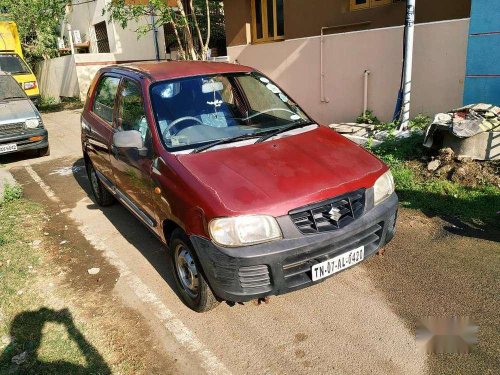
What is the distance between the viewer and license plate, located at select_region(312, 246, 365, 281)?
9.32ft

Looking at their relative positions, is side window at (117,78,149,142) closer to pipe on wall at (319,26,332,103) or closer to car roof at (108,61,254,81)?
car roof at (108,61,254,81)

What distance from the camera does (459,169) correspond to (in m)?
5.29

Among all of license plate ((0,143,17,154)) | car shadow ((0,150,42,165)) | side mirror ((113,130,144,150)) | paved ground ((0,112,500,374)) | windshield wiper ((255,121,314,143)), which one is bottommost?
car shadow ((0,150,42,165))

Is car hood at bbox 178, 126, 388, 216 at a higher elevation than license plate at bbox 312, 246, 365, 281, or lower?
higher

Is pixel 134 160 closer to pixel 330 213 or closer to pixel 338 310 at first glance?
pixel 330 213

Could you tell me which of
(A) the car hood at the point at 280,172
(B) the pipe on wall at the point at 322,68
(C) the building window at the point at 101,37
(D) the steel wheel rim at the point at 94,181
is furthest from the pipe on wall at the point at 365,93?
(C) the building window at the point at 101,37

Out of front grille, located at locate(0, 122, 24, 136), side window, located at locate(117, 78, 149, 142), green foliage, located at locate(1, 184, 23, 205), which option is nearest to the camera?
side window, located at locate(117, 78, 149, 142)

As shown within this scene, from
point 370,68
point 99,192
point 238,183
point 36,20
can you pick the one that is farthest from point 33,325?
point 36,20

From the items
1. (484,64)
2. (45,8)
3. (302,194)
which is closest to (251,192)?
(302,194)

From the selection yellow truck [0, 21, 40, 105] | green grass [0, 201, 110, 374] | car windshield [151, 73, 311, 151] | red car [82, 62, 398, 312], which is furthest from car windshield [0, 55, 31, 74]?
car windshield [151, 73, 311, 151]

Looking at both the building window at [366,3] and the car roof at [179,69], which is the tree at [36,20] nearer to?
the building window at [366,3]

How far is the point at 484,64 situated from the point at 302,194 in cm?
516

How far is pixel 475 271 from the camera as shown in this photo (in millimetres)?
3611

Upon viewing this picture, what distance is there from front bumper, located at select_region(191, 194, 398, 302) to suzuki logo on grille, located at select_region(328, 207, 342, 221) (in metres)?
0.09
